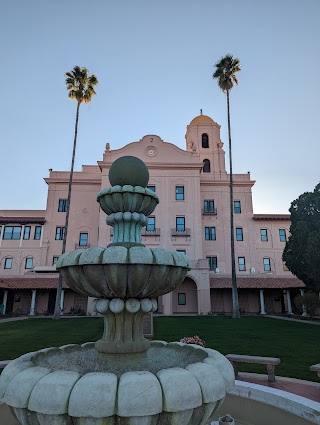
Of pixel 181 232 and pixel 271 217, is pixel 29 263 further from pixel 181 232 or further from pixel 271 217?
pixel 271 217

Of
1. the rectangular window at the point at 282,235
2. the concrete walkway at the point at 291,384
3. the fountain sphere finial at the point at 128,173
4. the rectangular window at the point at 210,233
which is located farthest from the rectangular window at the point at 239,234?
the fountain sphere finial at the point at 128,173

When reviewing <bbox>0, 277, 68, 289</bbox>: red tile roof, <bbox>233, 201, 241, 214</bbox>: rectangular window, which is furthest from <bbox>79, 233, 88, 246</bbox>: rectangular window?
<bbox>233, 201, 241, 214</bbox>: rectangular window

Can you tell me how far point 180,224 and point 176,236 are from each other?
158 cm

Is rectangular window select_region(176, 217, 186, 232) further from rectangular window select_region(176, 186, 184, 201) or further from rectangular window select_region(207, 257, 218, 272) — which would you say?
rectangular window select_region(207, 257, 218, 272)

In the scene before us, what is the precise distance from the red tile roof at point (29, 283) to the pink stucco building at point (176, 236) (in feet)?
0.31

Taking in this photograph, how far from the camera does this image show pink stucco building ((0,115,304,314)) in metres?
30.8

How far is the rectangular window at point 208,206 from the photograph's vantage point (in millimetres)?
35688

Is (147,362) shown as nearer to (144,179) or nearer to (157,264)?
(157,264)

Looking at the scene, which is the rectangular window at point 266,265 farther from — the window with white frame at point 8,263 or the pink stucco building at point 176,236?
the window with white frame at point 8,263

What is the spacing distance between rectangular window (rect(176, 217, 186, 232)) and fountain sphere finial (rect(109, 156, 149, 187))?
89.4ft

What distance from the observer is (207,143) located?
41406mm

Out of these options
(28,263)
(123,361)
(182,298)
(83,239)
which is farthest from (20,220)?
(123,361)

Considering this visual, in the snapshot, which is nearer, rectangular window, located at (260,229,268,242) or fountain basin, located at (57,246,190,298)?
fountain basin, located at (57,246,190,298)

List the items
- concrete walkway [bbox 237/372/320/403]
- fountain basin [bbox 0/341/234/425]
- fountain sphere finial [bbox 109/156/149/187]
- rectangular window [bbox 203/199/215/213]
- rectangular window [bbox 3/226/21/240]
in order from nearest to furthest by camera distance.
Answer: fountain basin [bbox 0/341/234/425] → fountain sphere finial [bbox 109/156/149/187] → concrete walkway [bbox 237/372/320/403] → rectangular window [bbox 3/226/21/240] → rectangular window [bbox 203/199/215/213]
